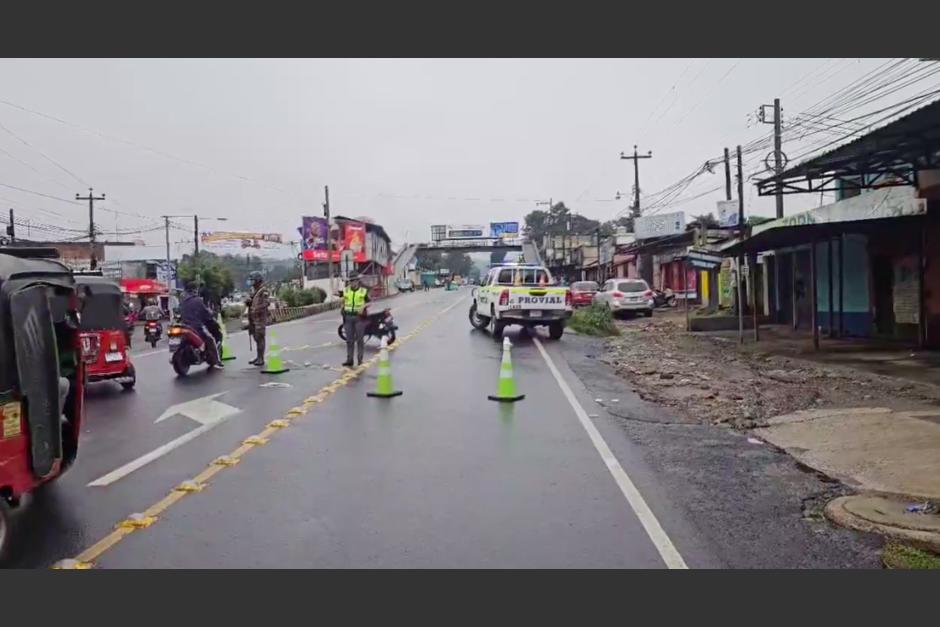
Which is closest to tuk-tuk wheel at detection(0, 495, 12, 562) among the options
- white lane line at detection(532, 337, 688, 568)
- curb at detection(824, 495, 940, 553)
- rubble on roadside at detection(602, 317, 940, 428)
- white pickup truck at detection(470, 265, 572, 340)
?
white lane line at detection(532, 337, 688, 568)

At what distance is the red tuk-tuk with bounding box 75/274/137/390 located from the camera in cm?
1309

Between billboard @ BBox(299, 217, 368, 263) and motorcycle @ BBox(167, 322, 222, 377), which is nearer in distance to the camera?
motorcycle @ BBox(167, 322, 222, 377)

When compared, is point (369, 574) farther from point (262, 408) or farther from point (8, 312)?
point (262, 408)

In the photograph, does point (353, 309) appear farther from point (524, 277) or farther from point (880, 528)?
point (880, 528)

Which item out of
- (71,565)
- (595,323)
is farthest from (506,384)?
(595,323)

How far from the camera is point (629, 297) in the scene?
3572cm

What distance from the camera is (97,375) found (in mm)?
13281

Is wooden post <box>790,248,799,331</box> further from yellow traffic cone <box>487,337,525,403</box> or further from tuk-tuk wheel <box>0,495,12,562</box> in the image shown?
tuk-tuk wheel <box>0,495,12,562</box>

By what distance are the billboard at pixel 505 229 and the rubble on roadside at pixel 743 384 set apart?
90.8m

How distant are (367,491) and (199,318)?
9719 millimetres

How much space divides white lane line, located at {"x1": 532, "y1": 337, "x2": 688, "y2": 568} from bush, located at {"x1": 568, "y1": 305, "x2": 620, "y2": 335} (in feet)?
52.1

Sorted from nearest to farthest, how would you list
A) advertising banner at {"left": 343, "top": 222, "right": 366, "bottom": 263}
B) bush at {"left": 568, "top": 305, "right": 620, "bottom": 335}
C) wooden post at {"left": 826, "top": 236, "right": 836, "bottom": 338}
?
wooden post at {"left": 826, "top": 236, "right": 836, "bottom": 338} < bush at {"left": 568, "top": 305, "right": 620, "bottom": 335} < advertising banner at {"left": 343, "top": 222, "right": 366, "bottom": 263}

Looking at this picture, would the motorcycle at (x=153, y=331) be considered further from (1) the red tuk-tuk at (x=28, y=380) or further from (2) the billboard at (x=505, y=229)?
(2) the billboard at (x=505, y=229)

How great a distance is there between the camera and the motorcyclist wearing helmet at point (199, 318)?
15.6 meters
